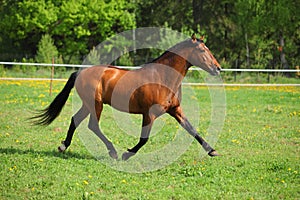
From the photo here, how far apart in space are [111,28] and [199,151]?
32.3m

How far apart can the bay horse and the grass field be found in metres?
0.59

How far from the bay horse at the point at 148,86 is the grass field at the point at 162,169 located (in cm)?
59

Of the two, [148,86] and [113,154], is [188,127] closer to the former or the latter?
[148,86]

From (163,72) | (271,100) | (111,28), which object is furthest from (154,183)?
(111,28)

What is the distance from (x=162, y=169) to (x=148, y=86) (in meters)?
1.38

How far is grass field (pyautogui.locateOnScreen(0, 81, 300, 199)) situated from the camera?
552 cm

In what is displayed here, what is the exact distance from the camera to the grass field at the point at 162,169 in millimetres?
5520

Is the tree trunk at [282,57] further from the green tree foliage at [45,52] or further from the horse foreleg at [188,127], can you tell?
the horse foreleg at [188,127]

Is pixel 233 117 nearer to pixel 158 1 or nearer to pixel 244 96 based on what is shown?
pixel 244 96

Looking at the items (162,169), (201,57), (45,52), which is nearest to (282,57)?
(45,52)

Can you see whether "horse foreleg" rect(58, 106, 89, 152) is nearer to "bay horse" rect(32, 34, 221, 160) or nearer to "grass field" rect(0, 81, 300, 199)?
"bay horse" rect(32, 34, 221, 160)

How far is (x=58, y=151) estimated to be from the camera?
7.64 metres

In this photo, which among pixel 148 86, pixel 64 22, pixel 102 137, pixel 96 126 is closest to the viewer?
pixel 148 86

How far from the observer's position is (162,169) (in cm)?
664
